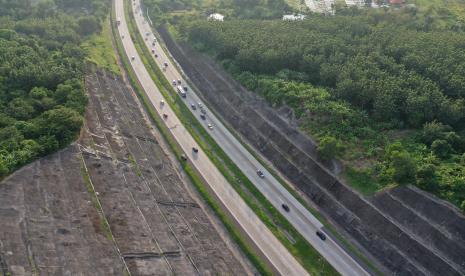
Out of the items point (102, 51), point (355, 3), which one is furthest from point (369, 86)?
point (102, 51)

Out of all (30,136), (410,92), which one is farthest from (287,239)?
(30,136)

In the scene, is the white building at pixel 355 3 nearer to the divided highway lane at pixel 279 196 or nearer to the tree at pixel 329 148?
the divided highway lane at pixel 279 196

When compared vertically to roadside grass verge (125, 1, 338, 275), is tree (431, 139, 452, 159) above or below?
above

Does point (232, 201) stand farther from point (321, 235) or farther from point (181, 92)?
point (181, 92)

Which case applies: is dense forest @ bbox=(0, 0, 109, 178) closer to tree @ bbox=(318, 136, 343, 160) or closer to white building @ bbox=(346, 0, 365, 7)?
tree @ bbox=(318, 136, 343, 160)

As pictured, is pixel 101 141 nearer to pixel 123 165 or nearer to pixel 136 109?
pixel 123 165

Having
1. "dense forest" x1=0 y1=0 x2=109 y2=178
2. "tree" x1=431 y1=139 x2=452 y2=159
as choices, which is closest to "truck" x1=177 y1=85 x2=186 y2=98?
"dense forest" x1=0 y1=0 x2=109 y2=178
